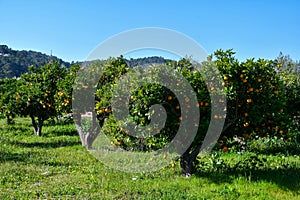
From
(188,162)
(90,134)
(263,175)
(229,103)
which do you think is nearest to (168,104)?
(229,103)

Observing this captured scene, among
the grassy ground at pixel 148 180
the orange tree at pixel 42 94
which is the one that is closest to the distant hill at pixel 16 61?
the orange tree at pixel 42 94

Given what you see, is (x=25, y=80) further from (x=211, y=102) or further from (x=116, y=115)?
(x=211, y=102)

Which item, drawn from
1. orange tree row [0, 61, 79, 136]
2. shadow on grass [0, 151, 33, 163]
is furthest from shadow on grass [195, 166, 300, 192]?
orange tree row [0, 61, 79, 136]

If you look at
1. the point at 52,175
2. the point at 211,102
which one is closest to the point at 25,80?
the point at 52,175

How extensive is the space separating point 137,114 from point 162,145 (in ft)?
2.90

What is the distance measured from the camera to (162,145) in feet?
24.3

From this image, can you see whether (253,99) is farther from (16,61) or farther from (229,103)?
(16,61)

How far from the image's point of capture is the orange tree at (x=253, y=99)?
24.4 ft

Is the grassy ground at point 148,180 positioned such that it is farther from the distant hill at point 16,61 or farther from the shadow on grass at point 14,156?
the distant hill at point 16,61

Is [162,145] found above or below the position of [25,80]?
below

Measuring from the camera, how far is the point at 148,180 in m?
7.93

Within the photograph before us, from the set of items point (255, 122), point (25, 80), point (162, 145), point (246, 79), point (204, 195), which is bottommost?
point (204, 195)

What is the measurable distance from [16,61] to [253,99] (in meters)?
112

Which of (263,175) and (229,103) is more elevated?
(229,103)
